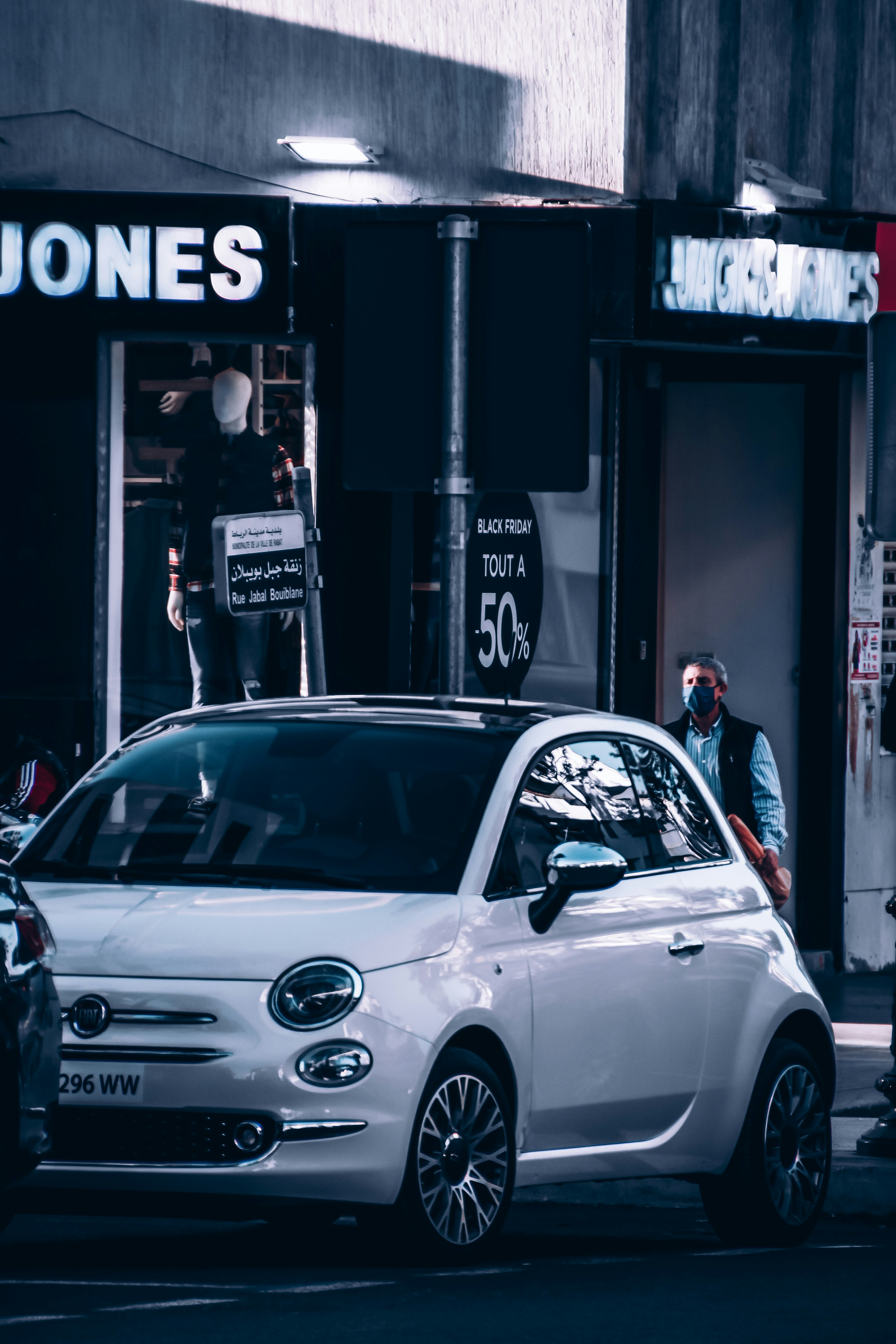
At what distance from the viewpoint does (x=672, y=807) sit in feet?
28.6

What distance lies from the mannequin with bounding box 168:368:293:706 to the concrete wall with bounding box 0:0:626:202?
4.27 feet

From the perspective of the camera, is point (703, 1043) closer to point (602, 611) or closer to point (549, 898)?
point (549, 898)

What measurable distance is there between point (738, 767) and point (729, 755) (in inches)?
2.8

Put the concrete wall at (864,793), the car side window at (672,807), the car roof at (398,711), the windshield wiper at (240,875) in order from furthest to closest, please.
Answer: the concrete wall at (864,793)
the car side window at (672,807)
the car roof at (398,711)
the windshield wiper at (240,875)

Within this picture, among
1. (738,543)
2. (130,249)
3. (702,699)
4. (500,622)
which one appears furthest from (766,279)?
(500,622)

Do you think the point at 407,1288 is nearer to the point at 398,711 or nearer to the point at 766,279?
the point at 398,711

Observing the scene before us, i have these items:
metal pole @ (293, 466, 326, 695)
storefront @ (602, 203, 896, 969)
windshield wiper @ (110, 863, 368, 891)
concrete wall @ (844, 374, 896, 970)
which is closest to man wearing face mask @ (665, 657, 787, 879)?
metal pole @ (293, 466, 326, 695)

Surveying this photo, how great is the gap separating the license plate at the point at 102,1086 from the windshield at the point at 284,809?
31.5 inches

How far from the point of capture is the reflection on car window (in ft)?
25.8

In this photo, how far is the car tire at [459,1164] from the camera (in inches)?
276

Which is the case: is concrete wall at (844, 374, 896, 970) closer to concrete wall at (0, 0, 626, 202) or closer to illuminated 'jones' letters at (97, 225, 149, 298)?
concrete wall at (0, 0, 626, 202)

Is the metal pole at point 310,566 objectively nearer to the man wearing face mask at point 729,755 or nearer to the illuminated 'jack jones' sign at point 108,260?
the man wearing face mask at point 729,755

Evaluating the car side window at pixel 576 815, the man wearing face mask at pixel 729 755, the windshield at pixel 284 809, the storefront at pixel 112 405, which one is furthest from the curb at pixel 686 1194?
the storefront at pixel 112 405

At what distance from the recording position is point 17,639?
14492 mm
